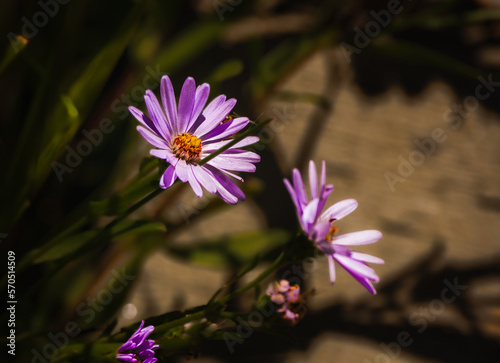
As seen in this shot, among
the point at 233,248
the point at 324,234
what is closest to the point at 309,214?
the point at 324,234

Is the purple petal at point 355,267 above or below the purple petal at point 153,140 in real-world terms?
below

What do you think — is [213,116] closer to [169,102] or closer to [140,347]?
[169,102]

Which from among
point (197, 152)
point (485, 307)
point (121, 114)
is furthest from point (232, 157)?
point (485, 307)

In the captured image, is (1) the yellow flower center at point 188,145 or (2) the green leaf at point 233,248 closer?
(1) the yellow flower center at point 188,145

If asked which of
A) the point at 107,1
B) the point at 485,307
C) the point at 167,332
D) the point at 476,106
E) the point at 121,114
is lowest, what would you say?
the point at 485,307

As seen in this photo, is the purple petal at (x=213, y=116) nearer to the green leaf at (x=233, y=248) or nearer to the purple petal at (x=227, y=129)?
the purple petal at (x=227, y=129)

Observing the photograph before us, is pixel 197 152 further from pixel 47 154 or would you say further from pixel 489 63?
pixel 489 63

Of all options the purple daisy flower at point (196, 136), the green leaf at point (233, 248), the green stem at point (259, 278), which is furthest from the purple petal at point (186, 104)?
the green leaf at point (233, 248)
